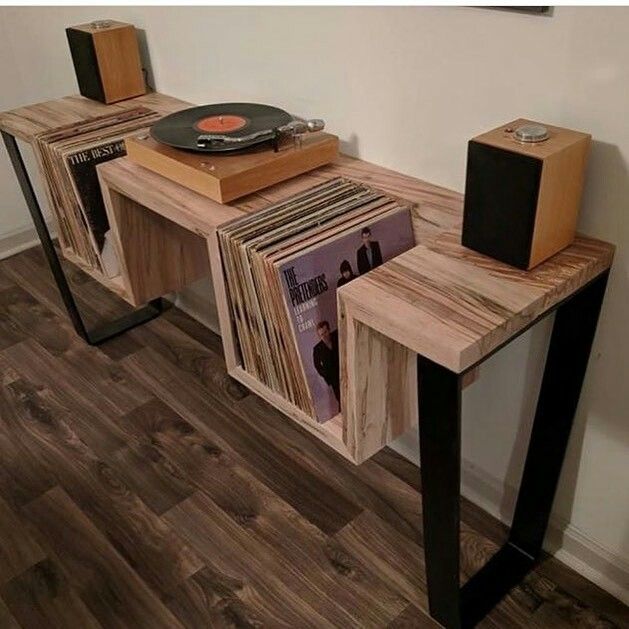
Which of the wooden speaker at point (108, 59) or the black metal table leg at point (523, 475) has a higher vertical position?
the wooden speaker at point (108, 59)

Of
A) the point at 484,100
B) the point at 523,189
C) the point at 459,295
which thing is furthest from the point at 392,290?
the point at 484,100

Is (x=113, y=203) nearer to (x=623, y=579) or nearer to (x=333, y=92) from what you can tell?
(x=333, y=92)

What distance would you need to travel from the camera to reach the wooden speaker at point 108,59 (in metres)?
1.49

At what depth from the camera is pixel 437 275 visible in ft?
2.77

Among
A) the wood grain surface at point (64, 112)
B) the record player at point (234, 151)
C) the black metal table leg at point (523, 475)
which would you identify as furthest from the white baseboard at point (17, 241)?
the black metal table leg at point (523, 475)

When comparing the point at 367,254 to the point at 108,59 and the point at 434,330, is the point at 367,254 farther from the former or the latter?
the point at 108,59

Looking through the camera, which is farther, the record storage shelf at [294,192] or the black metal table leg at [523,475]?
the record storage shelf at [294,192]

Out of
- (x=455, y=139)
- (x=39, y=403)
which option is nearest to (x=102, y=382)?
(x=39, y=403)

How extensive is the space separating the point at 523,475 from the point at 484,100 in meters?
0.63

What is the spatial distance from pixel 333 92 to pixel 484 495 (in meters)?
0.82

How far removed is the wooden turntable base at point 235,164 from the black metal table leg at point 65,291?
20.7 inches

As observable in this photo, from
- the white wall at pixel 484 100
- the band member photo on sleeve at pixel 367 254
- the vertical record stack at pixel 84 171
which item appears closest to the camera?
the white wall at pixel 484 100

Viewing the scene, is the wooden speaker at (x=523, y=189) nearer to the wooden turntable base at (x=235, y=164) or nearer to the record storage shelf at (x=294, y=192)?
the record storage shelf at (x=294, y=192)

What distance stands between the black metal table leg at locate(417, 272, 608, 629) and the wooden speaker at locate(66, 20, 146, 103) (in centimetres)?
109
